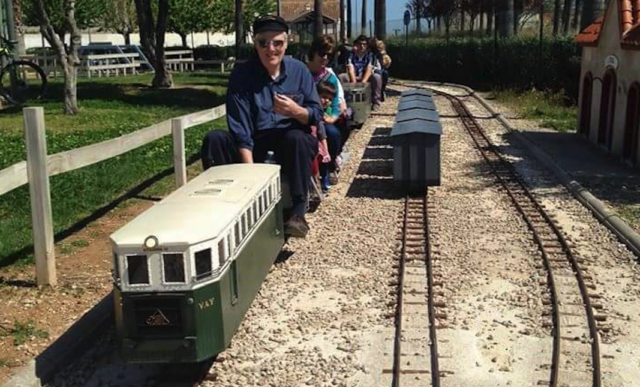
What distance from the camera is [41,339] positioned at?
5867 millimetres

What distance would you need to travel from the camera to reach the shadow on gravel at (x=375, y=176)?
468 inches

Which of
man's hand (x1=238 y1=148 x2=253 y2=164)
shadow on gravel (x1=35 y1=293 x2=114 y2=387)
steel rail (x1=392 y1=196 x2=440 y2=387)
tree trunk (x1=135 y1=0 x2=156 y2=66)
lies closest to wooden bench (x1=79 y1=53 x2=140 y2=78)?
tree trunk (x1=135 y1=0 x2=156 y2=66)

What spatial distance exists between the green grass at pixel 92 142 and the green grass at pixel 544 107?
7880 mm

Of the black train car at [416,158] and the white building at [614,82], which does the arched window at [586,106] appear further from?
the black train car at [416,158]

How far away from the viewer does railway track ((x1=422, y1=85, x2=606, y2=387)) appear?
5.59 metres

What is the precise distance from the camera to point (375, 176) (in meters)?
13.2

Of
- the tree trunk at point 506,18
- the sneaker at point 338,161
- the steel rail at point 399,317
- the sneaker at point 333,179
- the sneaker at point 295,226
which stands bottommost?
the sneaker at point 333,179

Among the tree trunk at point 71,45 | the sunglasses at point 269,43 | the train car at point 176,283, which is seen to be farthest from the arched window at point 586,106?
the train car at point 176,283

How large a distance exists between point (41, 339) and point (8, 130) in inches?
419

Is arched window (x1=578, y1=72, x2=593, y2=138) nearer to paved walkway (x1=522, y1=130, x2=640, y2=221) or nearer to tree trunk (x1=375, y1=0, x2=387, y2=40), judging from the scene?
paved walkway (x1=522, y1=130, x2=640, y2=221)

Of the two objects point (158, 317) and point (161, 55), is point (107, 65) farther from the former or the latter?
point (158, 317)

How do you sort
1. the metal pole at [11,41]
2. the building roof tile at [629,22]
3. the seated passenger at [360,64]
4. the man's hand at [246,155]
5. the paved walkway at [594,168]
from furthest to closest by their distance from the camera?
the metal pole at [11,41], the seated passenger at [360,64], the building roof tile at [629,22], the paved walkway at [594,168], the man's hand at [246,155]

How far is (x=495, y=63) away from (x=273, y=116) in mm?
27888

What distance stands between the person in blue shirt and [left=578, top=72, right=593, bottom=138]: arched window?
1172 cm
